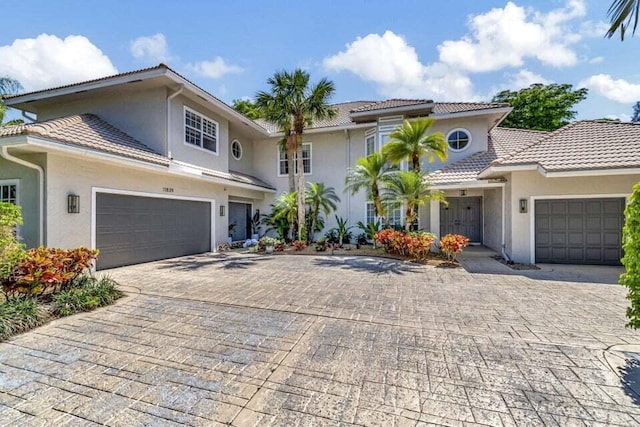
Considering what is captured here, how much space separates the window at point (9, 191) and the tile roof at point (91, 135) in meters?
Answer: 1.47

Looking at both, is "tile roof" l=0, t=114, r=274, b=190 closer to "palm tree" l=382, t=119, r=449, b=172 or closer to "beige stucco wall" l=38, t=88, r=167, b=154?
"beige stucco wall" l=38, t=88, r=167, b=154

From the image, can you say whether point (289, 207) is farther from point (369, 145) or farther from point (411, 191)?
point (411, 191)

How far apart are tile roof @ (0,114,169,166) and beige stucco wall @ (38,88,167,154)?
1.06 feet

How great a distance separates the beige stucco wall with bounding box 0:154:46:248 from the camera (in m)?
8.02

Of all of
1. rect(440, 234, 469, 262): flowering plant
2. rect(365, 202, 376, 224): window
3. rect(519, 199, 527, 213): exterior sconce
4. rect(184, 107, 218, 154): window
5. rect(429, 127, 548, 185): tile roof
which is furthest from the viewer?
rect(365, 202, 376, 224): window

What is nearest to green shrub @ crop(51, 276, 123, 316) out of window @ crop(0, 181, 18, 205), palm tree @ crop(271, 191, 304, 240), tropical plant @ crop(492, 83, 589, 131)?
window @ crop(0, 181, 18, 205)

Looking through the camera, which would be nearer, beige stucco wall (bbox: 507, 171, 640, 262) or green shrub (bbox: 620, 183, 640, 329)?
green shrub (bbox: 620, 183, 640, 329)

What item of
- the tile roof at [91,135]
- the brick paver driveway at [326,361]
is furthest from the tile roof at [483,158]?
the tile roof at [91,135]

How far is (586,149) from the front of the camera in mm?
10633

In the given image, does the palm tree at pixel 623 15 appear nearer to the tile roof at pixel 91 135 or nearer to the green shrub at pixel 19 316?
the green shrub at pixel 19 316

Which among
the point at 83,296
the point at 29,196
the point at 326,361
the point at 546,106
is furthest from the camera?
the point at 546,106

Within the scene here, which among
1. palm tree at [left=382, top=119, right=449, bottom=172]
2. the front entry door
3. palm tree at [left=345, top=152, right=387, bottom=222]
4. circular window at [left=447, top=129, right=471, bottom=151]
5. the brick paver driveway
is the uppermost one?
circular window at [left=447, top=129, right=471, bottom=151]

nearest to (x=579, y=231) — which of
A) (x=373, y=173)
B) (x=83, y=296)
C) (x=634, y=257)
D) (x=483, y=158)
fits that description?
(x=483, y=158)

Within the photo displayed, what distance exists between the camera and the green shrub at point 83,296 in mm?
5559
